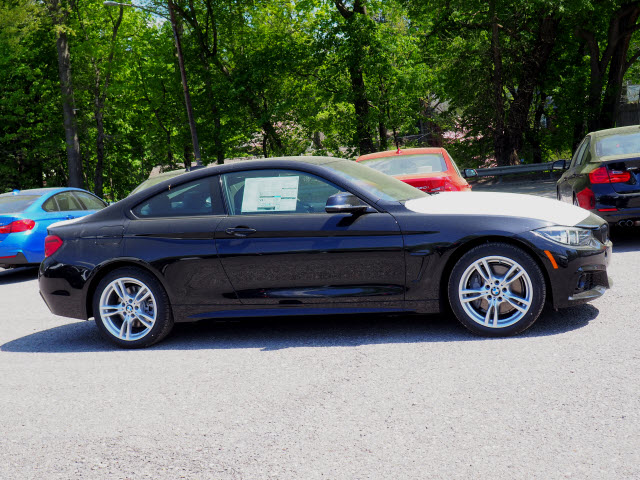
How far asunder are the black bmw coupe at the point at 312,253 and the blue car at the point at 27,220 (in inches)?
218

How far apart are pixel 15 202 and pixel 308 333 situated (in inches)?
314

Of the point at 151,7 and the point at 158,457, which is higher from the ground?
the point at 151,7

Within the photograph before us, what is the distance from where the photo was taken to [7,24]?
28.3 meters

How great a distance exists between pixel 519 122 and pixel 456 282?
970 inches

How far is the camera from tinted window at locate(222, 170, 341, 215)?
221 inches

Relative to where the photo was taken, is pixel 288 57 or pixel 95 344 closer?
pixel 95 344

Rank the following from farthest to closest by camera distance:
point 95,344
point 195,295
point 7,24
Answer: point 7,24 < point 95,344 < point 195,295

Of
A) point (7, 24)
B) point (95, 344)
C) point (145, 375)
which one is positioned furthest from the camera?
point (7, 24)

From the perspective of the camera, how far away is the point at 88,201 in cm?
1342

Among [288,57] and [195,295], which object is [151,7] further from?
[195,295]

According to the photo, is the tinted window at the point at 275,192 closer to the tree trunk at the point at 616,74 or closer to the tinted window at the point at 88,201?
the tinted window at the point at 88,201

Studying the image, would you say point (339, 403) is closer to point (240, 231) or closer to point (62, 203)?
point (240, 231)

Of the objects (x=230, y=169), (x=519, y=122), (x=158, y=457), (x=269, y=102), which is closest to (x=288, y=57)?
(x=269, y=102)

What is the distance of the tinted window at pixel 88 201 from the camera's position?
13.2 m
